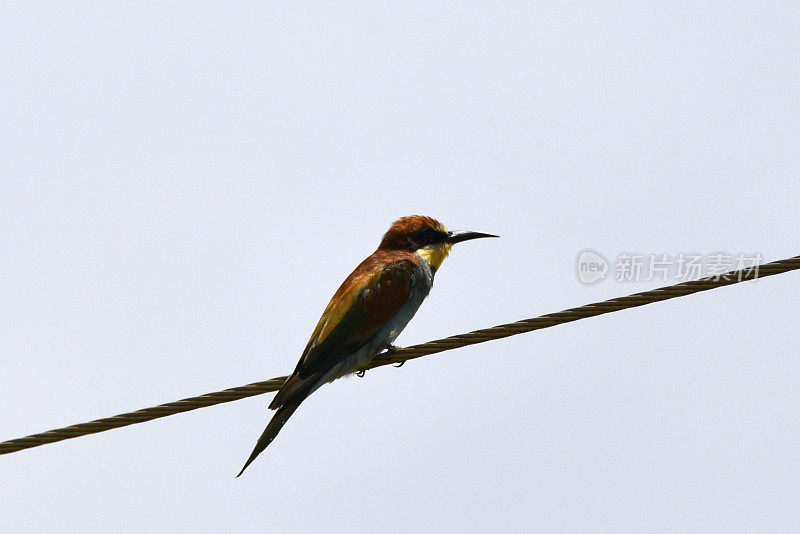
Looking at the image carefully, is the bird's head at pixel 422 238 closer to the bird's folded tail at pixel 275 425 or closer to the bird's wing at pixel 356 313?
the bird's wing at pixel 356 313

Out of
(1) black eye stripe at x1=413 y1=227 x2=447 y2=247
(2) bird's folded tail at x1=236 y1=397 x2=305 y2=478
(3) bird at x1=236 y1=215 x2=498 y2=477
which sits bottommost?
(2) bird's folded tail at x1=236 y1=397 x2=305 y2=478

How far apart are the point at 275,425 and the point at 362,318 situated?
661 mm

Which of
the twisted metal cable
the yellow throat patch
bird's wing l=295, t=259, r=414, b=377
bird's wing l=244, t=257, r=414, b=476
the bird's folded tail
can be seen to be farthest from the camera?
the yellow throat patch

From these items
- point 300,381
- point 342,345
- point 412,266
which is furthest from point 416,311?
point 300,381

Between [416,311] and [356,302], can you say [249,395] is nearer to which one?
[356,302]

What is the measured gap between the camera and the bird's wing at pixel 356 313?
455 cm

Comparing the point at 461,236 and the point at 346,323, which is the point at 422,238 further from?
the point at 346,323

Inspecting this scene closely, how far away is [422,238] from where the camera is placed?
5.50 m

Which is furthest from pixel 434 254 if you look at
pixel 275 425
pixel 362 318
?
pixel 275 425

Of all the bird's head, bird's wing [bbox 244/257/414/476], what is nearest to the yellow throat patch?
the bird's head

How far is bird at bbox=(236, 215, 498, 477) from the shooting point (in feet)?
14.3

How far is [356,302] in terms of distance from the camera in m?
4.79

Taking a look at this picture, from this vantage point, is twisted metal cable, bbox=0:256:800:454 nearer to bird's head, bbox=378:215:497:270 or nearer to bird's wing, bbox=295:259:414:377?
bird's wing, bbox=295:259:414:377

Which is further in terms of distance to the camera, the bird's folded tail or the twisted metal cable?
the bird's folded tail
